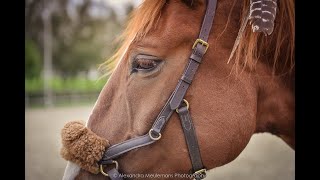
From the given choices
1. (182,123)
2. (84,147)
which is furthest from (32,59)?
(182,123)

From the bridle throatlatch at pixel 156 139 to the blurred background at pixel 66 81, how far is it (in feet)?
1.77

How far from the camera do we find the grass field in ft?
6.88

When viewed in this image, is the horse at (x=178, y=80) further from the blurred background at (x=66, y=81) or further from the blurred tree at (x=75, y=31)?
the blurred tree at (x=75, y=31)

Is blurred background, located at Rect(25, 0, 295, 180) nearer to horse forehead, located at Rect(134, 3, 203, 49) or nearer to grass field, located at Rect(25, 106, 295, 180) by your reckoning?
grass field, located at Rect(25, 106, 295, 180)

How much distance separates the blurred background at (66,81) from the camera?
217cm

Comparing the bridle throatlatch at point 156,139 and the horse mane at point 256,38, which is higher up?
the horse mane at point 256,38

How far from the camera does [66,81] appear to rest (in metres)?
3.20

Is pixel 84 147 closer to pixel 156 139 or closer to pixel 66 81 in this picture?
pixel 156 139

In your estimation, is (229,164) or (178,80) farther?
(229,164)

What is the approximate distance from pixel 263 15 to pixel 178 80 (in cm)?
45

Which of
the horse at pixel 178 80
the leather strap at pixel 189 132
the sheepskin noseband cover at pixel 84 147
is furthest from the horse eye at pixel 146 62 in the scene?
the sheepskin noseband cover at pixel 84 147

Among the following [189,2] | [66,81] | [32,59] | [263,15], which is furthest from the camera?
[66,81]

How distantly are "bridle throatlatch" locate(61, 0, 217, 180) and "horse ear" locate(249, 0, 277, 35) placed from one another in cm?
20
